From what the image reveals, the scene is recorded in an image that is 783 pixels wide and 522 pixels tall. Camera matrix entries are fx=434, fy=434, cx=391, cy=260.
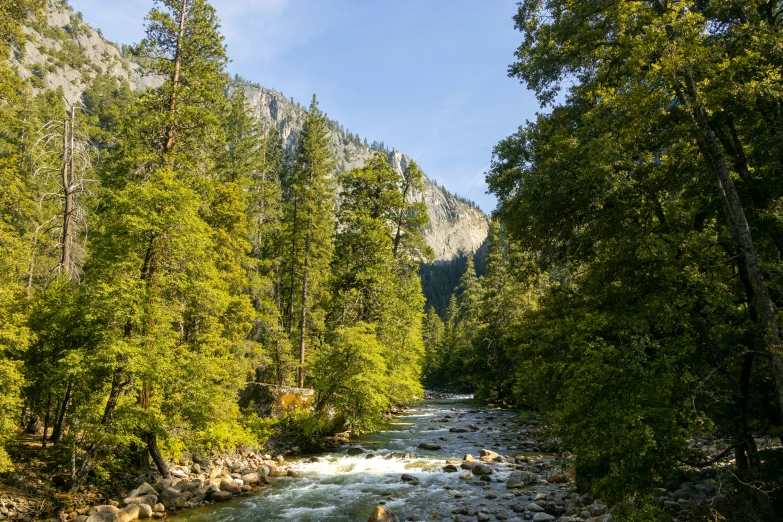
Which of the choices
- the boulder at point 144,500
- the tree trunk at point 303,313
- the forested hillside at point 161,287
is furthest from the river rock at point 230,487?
the tree trunk at point 303,313

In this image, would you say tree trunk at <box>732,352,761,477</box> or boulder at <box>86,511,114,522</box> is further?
boulder at <box>86,511,114,522</box>

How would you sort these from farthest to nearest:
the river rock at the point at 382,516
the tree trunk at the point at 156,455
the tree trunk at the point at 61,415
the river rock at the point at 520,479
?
the river rock at the point at 520,479
the tree trunk at the point at 156,455
the tree trunk at the point at 61,415
the river rock at the point at 382,516

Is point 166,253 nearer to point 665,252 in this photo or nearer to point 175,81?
point 175,81

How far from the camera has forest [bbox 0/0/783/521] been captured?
7801mm

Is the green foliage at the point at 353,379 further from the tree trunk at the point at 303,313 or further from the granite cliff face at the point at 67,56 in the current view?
the granite cliff face at the point at 67,56

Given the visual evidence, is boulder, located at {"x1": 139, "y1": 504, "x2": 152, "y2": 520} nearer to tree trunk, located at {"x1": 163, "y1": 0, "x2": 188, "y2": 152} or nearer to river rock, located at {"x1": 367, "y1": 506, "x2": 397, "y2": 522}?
river rock, located at {"x1": 367, "y1": 506, "x2": 397, "y2": 522}

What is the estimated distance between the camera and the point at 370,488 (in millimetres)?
14031

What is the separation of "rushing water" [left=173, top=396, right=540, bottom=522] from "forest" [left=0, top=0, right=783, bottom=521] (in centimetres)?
205

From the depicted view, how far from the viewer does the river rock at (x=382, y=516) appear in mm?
10750

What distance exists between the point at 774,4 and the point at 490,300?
29764 mm

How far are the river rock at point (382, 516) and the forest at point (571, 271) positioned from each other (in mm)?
4474

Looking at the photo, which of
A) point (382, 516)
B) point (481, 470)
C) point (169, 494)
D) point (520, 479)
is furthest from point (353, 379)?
point (169, 494)

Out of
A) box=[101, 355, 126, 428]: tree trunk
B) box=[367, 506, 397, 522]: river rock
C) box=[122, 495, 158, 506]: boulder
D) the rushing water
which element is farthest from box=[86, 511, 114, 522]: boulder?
box=[367, 506, 397, 522]: river rock

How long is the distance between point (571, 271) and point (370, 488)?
930cm
